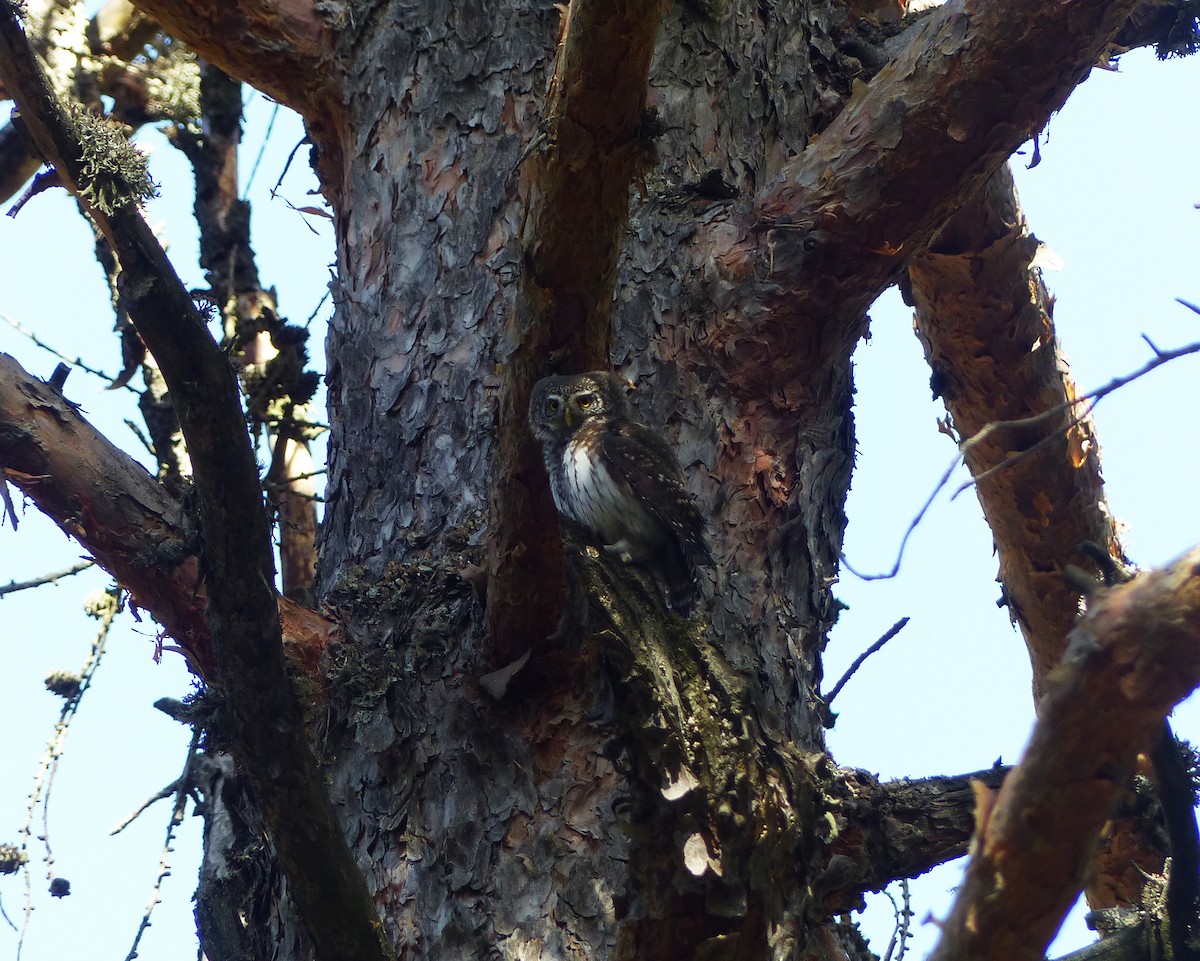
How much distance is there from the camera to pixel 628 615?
245cm

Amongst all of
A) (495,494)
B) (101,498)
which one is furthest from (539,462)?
(101,498)

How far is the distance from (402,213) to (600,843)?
6.56 feet

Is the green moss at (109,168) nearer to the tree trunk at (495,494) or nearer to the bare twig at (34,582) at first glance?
the tree trunk at (495,494)

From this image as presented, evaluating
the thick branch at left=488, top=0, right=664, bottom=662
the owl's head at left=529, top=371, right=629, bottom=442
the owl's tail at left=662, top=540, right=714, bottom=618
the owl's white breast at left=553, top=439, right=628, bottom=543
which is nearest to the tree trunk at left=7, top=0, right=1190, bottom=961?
the thick branch at left=488, top=0, right=664, bottom=662

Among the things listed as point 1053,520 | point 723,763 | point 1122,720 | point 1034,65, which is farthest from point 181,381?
point 1053,520

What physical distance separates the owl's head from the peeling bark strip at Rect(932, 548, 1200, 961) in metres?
2.47

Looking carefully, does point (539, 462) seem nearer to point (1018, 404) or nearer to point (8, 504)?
point (8, 504)

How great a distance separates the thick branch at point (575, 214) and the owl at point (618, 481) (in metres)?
1.09

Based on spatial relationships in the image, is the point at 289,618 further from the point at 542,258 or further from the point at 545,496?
the point at 542,258

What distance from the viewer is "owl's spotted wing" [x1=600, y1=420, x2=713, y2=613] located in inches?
132

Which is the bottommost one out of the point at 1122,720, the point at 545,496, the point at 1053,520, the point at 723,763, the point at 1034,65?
the point at 1122,720

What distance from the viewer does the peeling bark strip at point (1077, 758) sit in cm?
143

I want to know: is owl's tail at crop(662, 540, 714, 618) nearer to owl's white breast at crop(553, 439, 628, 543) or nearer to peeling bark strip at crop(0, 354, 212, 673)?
owl's white breast at crop(553, 439, 628, 543)

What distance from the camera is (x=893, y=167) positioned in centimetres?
314
